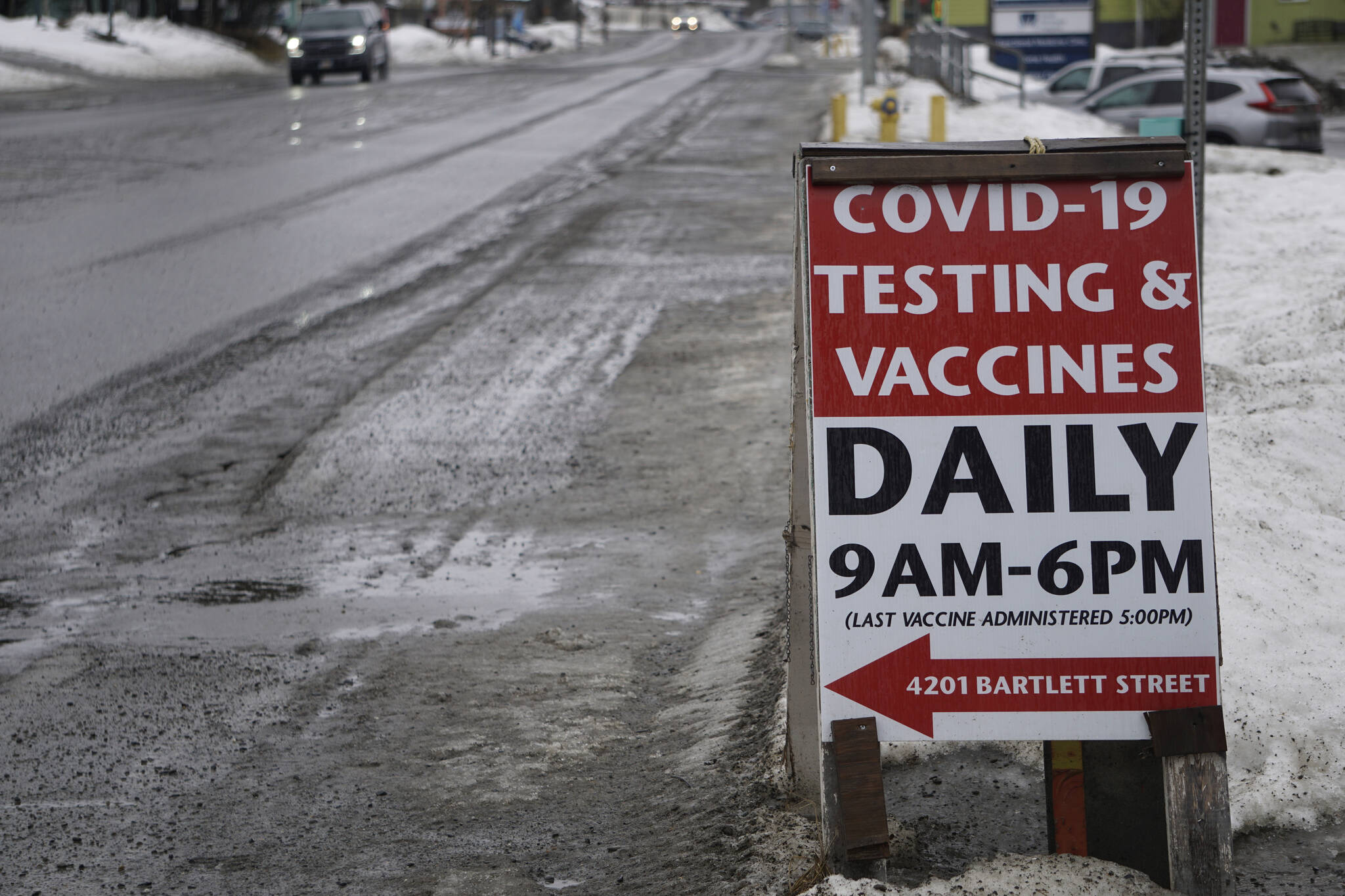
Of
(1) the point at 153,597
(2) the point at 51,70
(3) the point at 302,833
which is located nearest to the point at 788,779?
(3) the point at 302,833

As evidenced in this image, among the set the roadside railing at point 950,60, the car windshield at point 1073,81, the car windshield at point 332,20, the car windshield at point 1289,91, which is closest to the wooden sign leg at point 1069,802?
the car windshield at point 1289,91

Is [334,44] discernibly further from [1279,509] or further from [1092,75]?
[1279,509]

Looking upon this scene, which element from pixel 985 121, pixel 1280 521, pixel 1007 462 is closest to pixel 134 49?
pixel 985 121

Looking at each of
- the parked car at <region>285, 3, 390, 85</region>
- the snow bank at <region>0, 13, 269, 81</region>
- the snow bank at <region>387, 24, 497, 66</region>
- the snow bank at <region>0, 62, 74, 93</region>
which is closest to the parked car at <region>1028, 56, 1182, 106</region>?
the parked car at <region>285, 3, 390, 85</region>

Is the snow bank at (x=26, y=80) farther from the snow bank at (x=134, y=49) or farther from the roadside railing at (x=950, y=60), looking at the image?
the roadside railing at (x=950, y=60)

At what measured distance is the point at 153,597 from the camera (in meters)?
5.72

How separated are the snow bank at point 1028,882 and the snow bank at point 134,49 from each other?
39.1m

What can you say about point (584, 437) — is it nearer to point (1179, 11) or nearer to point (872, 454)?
point (872, 454)

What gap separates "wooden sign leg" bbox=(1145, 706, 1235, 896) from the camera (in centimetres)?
309

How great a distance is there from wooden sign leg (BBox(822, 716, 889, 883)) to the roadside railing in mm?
25001

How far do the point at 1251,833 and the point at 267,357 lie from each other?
7.45 meters

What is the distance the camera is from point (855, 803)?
3.10m

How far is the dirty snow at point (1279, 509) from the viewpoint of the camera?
385 centimetres

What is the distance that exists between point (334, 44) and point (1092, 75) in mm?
20302
